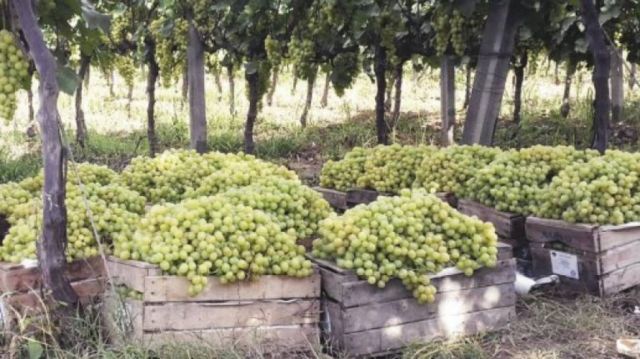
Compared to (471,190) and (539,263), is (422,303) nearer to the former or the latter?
(539,263)

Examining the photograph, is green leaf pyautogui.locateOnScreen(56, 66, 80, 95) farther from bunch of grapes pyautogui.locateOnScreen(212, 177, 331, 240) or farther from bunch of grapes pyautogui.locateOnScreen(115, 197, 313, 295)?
bunch of grapes pyautogui.locateOnScreen(212, 177, 331, 240)

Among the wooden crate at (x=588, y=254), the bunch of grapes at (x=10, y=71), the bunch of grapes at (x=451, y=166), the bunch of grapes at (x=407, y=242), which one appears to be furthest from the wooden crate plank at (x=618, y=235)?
the bunch of grapes at (x=10, y=71)

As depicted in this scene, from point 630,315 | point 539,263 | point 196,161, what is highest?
point 196,161

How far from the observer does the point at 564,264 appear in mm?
4156

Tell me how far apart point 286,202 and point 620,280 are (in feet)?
6.62

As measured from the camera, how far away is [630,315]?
12.8ft

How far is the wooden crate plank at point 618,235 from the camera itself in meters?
4.01

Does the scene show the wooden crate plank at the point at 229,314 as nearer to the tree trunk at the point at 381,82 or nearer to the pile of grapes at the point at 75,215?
the pile of grapes at the point at 75,215

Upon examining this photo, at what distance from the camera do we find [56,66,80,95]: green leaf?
3.39 meters

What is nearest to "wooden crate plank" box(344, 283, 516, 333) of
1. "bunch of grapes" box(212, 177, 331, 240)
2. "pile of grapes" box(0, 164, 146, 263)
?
"bunch of grapes" box(212, 177, 331, 240)

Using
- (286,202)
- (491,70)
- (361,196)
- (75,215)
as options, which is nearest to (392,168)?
(361,196)

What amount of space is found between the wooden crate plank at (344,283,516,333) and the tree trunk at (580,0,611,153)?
232 centimetres

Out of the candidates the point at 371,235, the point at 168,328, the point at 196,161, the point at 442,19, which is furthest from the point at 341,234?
the point at 442,19

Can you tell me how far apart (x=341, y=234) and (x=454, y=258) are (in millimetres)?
612
